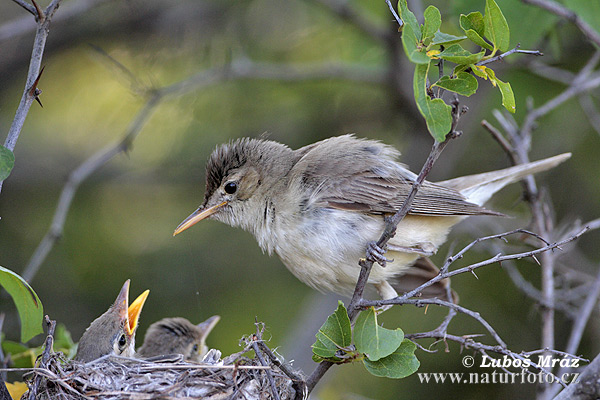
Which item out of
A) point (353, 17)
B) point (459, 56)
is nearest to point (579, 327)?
point (459, 56)

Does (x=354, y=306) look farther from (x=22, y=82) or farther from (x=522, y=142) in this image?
(x=22, y=82)

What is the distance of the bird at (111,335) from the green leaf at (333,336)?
148 centimetres

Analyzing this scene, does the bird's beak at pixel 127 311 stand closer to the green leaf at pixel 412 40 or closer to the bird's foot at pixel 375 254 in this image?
the bird's foot at pixel 375 254

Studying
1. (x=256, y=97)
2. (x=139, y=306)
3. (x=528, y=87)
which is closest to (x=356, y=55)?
(x=256, y=97)

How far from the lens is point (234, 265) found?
23.6ft

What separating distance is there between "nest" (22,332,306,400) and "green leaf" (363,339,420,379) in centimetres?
35

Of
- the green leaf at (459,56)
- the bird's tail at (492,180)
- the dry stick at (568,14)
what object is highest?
the dry stick at (568,14)

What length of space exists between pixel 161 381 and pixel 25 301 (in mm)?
774

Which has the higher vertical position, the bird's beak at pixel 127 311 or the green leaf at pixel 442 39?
the green leaf at pixel 442 39

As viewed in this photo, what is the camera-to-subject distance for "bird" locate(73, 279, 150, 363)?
12.6 ft

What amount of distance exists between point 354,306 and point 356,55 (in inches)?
187

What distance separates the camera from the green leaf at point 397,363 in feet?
9.39

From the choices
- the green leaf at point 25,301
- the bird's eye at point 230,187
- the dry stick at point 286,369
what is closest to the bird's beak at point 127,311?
the bird's eye at point 230,187

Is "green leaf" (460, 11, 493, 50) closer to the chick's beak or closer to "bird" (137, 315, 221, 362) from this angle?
the chick's beak
